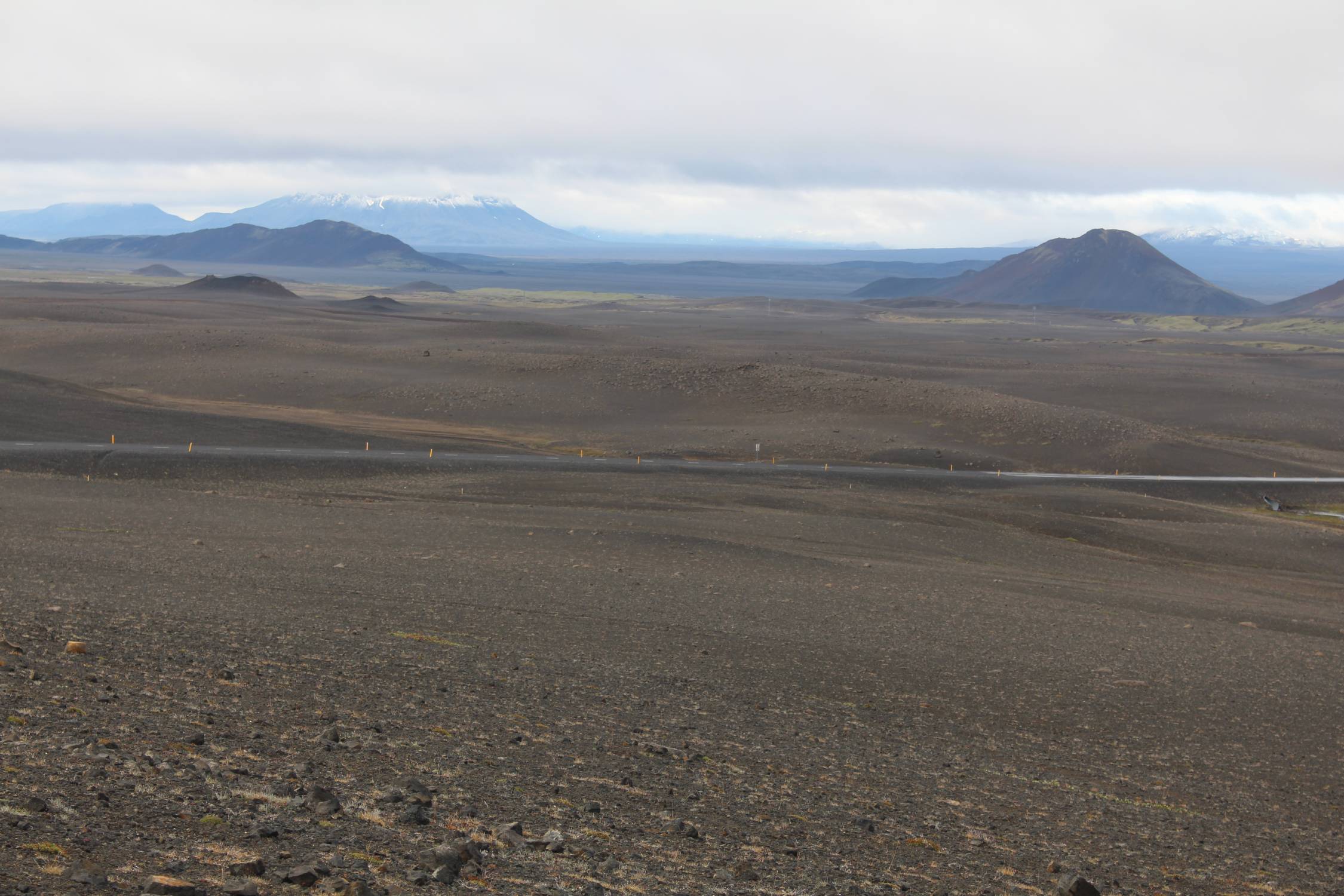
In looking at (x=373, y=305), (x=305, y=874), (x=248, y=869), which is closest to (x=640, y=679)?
(x=305, y=874)

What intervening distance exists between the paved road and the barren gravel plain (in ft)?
4.16

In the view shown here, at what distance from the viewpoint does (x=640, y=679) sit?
14.0 m

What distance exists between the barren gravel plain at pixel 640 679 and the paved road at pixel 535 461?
1267 mm

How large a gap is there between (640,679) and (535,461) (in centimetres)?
2565

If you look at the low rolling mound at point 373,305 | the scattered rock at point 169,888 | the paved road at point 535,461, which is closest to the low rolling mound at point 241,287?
the low rolling mound at point 373,305

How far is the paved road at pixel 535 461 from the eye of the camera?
115ft

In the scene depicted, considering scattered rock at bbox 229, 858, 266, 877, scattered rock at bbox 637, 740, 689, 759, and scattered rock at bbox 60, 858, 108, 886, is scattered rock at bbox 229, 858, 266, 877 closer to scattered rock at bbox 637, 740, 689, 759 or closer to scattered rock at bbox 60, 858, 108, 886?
scattered rock at bbox 60, 858, 108, 886

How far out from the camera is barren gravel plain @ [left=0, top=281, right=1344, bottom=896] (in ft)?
26.3

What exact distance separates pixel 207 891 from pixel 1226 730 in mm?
12364

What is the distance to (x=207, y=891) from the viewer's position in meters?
6.41

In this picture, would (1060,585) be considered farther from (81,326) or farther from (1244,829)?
(81,326)

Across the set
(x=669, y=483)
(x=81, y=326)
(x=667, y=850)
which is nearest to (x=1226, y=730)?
(x=667, y=850)

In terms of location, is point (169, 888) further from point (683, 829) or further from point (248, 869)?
point (683, 829)

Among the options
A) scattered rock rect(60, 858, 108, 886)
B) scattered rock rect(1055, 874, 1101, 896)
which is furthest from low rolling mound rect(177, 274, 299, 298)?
scattered rock rect(1055, 874, 1101, 896)
